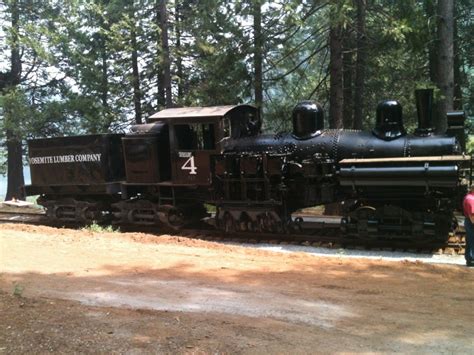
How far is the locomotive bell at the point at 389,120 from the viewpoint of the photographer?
1148 cm

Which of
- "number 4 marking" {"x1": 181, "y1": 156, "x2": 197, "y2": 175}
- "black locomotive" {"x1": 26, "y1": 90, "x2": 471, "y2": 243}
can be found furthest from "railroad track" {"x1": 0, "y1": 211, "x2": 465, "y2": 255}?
"number 4 marking" {"x1": 181, "y1": 156, "x2": 197, "y2": 175}

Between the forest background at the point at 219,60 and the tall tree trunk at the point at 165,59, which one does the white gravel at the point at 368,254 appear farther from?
the tall tree trunk at the point at 165,59

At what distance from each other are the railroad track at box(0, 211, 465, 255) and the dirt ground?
1.55 meters

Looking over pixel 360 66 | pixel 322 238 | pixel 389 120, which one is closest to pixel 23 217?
pixel 322 238

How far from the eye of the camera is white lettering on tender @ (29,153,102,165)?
15.1 meters

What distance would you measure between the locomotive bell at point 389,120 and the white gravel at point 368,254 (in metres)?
2.56

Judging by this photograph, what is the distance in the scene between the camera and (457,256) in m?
10.4

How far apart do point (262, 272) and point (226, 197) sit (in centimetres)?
450

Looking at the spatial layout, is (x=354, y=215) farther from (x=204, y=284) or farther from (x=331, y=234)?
(x=204, y=284)

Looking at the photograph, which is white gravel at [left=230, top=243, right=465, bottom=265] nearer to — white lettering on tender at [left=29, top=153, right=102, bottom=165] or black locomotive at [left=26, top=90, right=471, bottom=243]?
black locomotive at [left=26, top=90, right=471, bottom=243]

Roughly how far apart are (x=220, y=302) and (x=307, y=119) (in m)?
6.94

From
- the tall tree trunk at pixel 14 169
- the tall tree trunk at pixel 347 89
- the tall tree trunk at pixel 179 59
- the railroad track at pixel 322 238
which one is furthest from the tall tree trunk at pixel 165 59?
the tall tree trunk at pixel 14 169

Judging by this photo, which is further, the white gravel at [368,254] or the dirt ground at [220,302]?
the white gravel at [368,254]

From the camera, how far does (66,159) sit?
1548 centimetres
